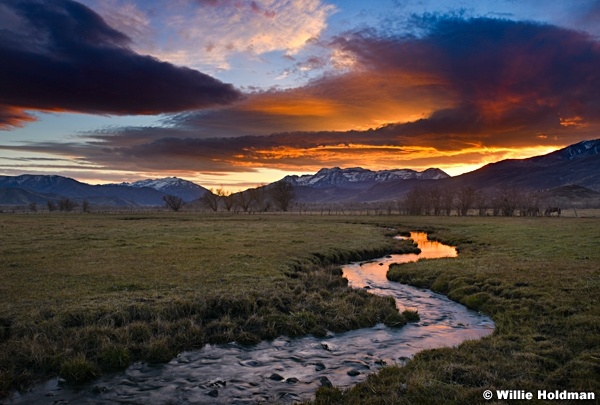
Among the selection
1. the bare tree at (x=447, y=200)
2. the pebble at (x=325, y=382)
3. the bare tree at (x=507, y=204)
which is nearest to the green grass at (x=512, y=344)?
the pebble at (x=325, y=382)

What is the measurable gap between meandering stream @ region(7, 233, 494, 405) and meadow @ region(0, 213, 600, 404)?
0.73 m

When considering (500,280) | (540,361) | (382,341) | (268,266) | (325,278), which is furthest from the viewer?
(268,266)

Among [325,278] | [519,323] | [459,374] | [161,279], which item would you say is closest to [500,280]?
[519,323]

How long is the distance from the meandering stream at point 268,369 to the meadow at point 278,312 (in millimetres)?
732

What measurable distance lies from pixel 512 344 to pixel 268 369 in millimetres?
8773

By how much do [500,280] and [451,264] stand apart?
7506 mm

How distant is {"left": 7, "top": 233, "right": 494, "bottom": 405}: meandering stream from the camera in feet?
35.9

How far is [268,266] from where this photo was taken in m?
27.7

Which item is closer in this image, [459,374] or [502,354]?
[459,374]

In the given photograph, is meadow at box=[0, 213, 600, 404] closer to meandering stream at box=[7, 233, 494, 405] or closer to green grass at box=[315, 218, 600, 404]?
green grass at box=[315, 218, 600, 404]

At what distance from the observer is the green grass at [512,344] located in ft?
34.0

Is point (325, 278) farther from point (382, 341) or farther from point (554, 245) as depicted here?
point (554, 245)

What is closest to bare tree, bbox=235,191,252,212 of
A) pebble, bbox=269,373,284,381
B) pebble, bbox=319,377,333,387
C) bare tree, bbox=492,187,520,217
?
bare tree, bbox=492,187,520,217

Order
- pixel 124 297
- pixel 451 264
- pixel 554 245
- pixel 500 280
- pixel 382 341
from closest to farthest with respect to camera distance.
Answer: pixel 382 341
pixel 124 297
pixel 500 280
pixel 451 264
pixel 554 245
